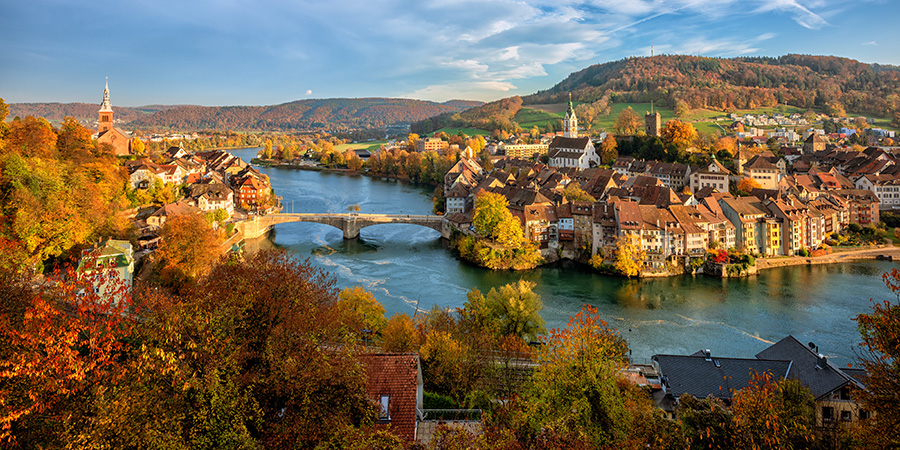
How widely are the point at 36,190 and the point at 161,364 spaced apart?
14577mm

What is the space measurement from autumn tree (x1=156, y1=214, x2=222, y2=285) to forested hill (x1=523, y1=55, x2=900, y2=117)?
62.0 meters

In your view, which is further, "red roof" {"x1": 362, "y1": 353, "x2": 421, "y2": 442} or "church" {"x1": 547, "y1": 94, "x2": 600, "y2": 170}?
"church" {"x1": 547, "y1": 94, "x2": 600, "y2": 170}

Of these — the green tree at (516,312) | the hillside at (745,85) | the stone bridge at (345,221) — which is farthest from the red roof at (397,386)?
the hillside at (745,85)

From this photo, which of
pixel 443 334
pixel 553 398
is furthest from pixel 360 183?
pixel 553 398

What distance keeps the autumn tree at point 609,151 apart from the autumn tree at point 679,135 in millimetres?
3732

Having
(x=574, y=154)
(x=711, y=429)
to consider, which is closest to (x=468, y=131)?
(x=574, y=154)

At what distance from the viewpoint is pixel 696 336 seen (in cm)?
1806

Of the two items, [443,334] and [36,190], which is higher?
[36,190]

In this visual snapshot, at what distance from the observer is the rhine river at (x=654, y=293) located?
18.0 metres

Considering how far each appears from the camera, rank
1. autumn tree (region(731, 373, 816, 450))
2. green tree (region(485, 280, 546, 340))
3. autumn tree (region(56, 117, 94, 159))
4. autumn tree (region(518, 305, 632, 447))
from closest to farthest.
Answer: autumn tree (region(731, 373, 816, 450)) → autumn tree (region(518, 305, 632, 447)) → green tree (region(485, 280, 546, 340)) → autumn tree (region(56, 117, 94, 159))

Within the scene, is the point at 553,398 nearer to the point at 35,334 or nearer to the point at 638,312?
the point at 35,334

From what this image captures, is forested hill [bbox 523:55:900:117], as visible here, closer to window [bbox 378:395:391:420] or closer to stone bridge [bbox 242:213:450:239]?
stone bridge [bbox 242:213:450:239]

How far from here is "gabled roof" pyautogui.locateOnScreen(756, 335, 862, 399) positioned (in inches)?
382

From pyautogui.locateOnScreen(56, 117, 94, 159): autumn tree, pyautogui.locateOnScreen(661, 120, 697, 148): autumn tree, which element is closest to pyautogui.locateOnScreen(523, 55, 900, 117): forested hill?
pyautogui.locateOnScreen(661, 120, 697, 148): autumn tree
